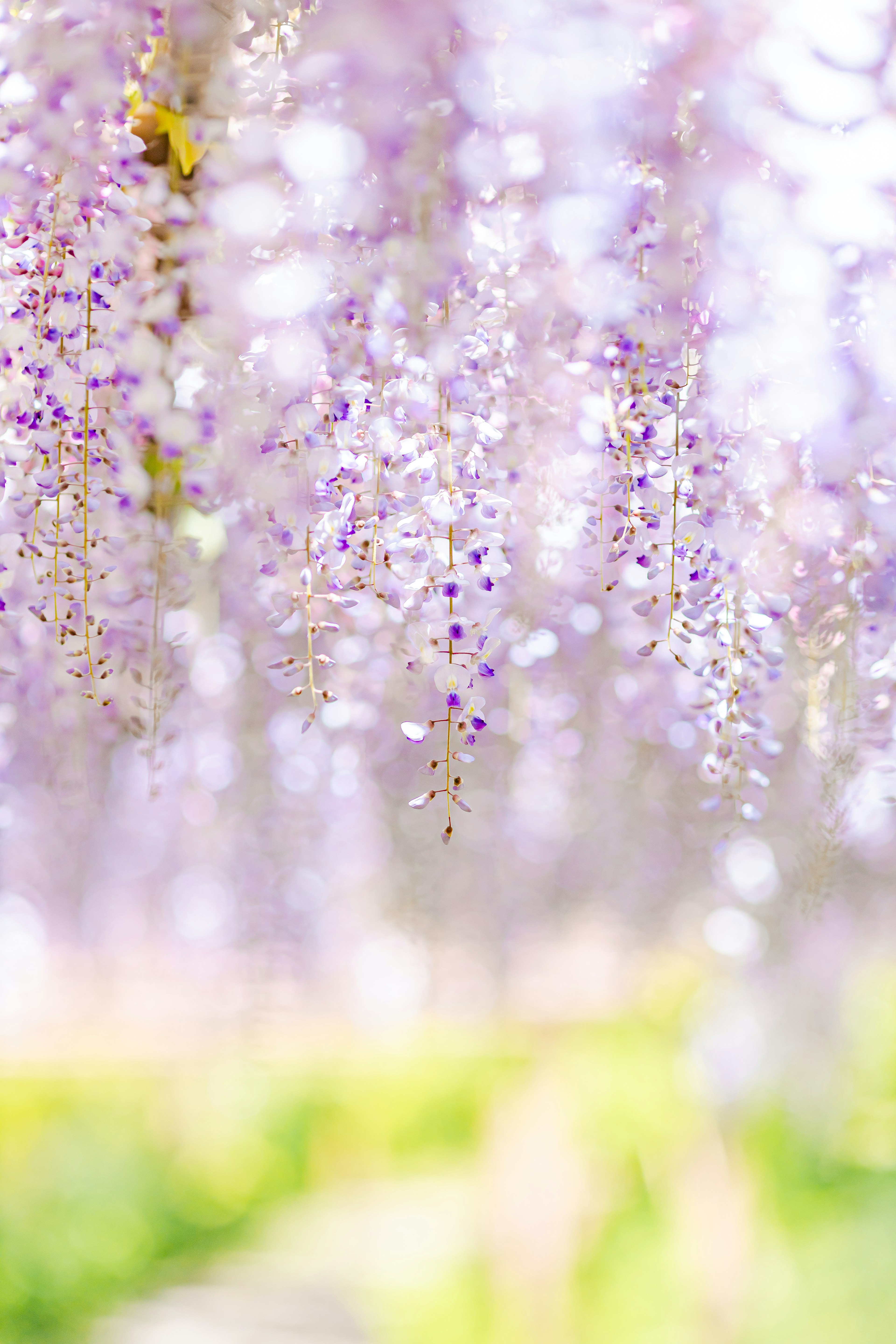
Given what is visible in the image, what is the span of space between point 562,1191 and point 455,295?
2.57 meters

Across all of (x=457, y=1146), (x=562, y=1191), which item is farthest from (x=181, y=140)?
(x=457, y=1146)

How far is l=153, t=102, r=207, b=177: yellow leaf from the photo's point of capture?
802mm

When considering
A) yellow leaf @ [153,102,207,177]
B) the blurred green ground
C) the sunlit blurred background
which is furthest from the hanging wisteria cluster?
the blurred green ground

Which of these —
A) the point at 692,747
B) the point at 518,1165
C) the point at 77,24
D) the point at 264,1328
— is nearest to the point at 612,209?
the point at 77,24

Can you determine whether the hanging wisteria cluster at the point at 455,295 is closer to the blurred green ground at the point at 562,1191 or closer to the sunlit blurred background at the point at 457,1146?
the sunlit blurred background at the point at 457,1146

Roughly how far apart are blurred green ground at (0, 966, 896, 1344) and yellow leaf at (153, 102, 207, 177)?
208cm

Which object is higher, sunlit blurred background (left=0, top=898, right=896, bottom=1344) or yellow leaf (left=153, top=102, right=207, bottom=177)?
yellow leaf (left=153, top=102, right=207, bottom=177)

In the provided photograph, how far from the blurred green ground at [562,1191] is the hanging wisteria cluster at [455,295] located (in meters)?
1.90

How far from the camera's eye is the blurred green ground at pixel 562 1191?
8.98ft

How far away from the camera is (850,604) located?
2.94 feet

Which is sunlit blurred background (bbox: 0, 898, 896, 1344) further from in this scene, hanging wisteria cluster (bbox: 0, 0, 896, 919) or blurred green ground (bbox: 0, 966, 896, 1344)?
hanging wisteria cluster (bbox: 0, 0, 896, 919)

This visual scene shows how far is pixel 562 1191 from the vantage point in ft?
8.80

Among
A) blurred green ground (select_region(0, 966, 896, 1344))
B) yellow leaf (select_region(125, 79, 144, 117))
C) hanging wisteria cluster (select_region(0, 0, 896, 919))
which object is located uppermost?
yellow leaf (select_region(125, 79, 144, 117))

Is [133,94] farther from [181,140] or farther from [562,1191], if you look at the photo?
[562,1191]
